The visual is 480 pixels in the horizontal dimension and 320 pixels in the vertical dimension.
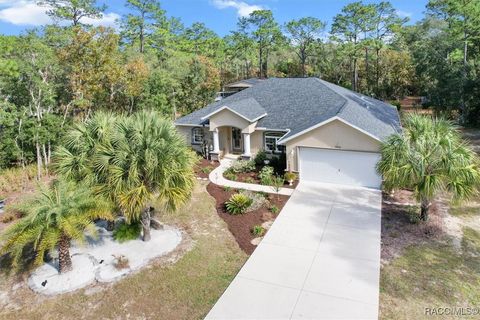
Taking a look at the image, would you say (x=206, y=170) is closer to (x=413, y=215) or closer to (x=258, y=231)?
(x=258, y=231)

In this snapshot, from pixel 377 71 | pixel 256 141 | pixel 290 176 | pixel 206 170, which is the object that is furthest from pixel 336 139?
pixel 377 71

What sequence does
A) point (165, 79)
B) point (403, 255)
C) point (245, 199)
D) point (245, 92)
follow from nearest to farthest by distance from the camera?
point (403, 255)
point (245, 199)
point (245, 92)
point (165, 79)

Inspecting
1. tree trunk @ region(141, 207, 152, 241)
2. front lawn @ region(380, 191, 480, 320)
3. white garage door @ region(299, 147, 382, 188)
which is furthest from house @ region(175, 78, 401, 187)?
tree trunk @ region(141, 207, 152, 241)

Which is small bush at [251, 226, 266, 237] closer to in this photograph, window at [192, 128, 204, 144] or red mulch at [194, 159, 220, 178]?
red mulch at [194, 159, 220, 178]

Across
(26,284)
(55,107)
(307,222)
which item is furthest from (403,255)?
(55,107)

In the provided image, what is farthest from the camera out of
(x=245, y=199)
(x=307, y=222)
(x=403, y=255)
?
(x=245, y=199)

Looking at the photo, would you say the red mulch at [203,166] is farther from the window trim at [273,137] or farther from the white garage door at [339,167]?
the white garage door at [339,167]

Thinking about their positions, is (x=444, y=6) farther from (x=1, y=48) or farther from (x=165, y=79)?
(x=1, y=48)
